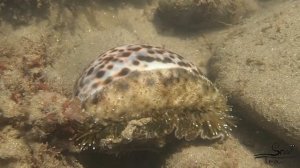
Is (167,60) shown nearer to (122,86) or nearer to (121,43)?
(122,86)

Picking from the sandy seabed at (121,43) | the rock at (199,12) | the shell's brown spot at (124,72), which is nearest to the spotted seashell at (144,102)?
the shell's brown spot at (124,72)

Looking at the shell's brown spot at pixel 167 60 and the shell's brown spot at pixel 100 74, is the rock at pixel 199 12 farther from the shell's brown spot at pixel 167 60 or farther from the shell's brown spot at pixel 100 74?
the shell's brown spot at pixel 100 74

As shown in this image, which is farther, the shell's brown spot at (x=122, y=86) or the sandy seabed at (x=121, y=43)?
the shell's brown spot at (x=122, y=86)

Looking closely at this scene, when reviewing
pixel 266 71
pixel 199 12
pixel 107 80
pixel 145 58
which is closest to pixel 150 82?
pixel 145 58

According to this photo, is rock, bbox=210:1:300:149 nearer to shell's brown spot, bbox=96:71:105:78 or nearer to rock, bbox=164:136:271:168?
rock, bbox=164:136:271:168

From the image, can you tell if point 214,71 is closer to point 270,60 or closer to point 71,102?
point 270,60
